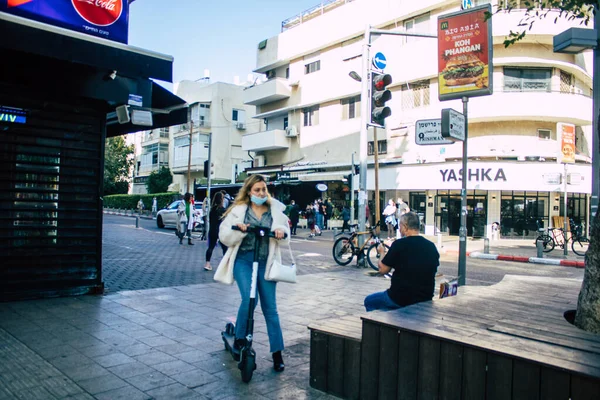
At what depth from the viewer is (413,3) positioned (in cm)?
2583

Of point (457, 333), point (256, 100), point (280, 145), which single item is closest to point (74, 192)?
point (457, 333)

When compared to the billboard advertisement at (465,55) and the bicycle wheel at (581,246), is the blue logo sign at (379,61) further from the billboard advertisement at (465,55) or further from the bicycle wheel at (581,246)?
the bicycle wheel at (581,246)

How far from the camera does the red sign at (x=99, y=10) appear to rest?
6961mm

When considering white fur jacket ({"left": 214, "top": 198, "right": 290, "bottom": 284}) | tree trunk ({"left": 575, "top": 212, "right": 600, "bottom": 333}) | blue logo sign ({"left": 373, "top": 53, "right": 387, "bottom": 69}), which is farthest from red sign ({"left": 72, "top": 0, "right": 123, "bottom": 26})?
tree trunk ({"left": 575, "top": 212, "right": 600, "bottom": 333})

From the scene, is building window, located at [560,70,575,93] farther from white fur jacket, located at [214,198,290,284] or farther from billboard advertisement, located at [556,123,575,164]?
white fur jacket, located at [214,198,290,284]

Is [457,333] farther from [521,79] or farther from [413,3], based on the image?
[413,3]

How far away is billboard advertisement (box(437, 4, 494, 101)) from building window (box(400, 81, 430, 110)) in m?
18.5

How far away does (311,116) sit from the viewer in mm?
33125

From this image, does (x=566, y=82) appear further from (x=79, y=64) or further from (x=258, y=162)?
(x=79, y=64)

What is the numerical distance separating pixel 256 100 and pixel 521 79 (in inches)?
774

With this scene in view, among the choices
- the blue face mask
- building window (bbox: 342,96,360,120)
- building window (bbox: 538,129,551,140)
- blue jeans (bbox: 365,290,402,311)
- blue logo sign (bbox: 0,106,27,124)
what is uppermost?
building window (bbox: 342,96,360,120)

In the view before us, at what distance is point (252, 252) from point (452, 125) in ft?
13.7

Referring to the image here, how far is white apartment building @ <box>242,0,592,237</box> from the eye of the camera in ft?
75.6

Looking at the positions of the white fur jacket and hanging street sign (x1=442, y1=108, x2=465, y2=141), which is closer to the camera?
the white fur jacket
